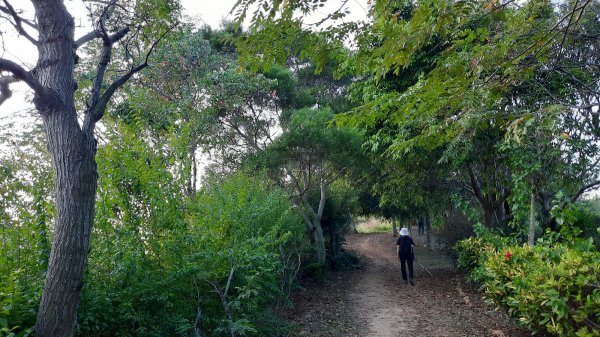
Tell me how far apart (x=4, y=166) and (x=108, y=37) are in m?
1.63

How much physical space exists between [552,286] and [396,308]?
221 inches

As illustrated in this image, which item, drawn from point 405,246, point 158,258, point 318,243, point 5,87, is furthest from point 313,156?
point 5,87

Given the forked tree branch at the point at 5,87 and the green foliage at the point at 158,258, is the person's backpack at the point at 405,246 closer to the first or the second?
the green foliage at the point at 158,258

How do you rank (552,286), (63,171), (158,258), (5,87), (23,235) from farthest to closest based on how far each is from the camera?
(158,258) < (552,286) < (23,235) < (63,171) < (5,87)

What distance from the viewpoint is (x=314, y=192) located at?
17734mm

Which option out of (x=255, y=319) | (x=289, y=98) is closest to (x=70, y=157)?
(x=255, y=319)

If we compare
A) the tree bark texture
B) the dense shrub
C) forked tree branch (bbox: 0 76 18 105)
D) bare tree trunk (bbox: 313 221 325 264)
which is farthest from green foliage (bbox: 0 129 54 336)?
bare tree trunk (bbox: 313 221 325 264)

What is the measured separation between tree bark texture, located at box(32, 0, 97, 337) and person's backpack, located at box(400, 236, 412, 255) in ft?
34.9

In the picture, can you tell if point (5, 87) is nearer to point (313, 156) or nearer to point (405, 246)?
point (313, 156)

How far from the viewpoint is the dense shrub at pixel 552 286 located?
501 cm

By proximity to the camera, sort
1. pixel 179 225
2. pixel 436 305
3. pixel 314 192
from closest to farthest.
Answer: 1. pixel 179 225
2. pixel 436 305
3. pixel 314 192

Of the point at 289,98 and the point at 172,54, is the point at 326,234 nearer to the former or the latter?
the point at 289,98

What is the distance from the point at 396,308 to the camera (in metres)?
10.7

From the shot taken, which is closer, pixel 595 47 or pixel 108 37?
pixel 108 37
